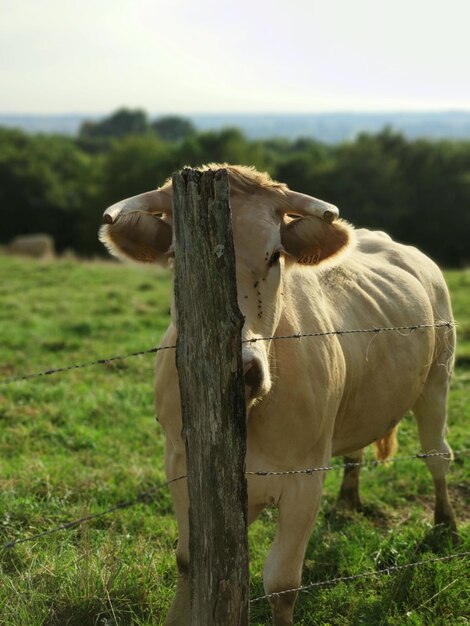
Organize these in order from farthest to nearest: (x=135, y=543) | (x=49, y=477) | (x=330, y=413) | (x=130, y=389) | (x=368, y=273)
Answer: (x=130, y=389) → (x=49, y=477) → (x=368, y=273) → (x=135, y=543) → (x=330, y=413)

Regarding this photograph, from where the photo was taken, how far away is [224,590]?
2.85m

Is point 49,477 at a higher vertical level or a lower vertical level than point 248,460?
lower

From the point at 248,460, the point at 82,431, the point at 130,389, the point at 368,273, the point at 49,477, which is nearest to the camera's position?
the point at 248,460

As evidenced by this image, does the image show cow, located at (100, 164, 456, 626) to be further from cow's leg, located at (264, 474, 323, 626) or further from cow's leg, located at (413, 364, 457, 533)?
cow's leg, located at (413, 364, 457, 533)

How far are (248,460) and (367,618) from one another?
129 cm

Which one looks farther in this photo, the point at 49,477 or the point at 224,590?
the point at 49,477

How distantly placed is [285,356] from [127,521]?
210cm

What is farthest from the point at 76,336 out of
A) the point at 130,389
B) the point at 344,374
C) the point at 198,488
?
the point at 198,488

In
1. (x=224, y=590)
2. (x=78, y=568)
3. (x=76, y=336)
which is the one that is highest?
(x=224, y=590)

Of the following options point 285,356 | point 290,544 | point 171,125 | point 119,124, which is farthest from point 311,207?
point 171,125

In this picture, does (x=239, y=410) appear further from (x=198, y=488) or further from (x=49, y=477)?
(x=49, y=477)

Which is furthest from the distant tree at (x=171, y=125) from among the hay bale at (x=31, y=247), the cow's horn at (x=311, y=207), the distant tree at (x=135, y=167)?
the cow's horn at (x=311, y=207)

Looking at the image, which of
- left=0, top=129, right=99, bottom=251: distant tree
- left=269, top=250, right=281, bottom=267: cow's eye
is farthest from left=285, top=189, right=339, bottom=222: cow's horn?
left=0, top=129, right=99, bottom=251: distant tree

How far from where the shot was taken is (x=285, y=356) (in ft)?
12.5
